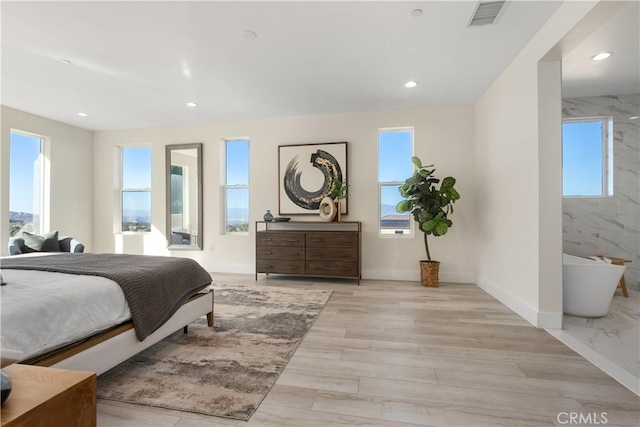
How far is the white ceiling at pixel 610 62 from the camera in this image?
7.88 feet

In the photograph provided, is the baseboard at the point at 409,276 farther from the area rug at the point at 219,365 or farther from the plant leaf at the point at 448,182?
the area rug at the point at 219,365

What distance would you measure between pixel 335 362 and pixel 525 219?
2317mm

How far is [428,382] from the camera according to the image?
167 cm

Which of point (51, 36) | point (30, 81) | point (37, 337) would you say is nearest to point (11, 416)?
point (37, 337)

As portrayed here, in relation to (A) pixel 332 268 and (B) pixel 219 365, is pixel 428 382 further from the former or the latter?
(A) pixel 332 268

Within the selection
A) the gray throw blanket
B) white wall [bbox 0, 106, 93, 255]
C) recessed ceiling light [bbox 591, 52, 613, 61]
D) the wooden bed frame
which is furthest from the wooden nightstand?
white wall [bbox 0, 106, 93, 255]

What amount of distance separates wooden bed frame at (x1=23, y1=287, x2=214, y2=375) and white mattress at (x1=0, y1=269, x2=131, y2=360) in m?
0.04

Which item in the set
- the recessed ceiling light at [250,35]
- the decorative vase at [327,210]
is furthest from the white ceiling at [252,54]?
the decorative vase at [327,210]

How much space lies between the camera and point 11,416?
2.12 ft

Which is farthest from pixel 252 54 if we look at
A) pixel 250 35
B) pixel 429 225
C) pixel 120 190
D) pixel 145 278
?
pixel 120 190

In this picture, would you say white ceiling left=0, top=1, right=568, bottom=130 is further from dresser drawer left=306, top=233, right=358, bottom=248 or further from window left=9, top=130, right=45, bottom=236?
dresser drawer left=306, top=233, right=358, bottom=248

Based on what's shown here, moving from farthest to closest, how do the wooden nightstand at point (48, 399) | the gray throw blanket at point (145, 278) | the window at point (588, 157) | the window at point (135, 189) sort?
the window at point (135, 189)
the window at point (588, 157)
the gray throw blanket at point (145, 278)
the wooden nightstand at point (48, 399)

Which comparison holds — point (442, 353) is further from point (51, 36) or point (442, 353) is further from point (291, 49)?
point (51, 36)

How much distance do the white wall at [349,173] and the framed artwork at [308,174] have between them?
5.4 inches
